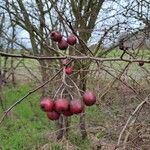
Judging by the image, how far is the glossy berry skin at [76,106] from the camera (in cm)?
174

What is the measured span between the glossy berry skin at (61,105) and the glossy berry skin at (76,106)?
20mm

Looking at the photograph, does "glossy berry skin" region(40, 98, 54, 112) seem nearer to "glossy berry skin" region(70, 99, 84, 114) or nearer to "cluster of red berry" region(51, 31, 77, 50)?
"glossy berry skin" region(70, 99, 84, 114)

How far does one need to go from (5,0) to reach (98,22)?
1563 millimetres

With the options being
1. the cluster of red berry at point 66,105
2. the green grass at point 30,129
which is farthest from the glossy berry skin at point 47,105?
the green grass at point 30,129

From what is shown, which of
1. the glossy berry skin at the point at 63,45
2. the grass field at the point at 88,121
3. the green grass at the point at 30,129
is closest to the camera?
the glossy berry skin at the point at 63,45

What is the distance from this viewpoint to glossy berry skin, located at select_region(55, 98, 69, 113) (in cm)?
174

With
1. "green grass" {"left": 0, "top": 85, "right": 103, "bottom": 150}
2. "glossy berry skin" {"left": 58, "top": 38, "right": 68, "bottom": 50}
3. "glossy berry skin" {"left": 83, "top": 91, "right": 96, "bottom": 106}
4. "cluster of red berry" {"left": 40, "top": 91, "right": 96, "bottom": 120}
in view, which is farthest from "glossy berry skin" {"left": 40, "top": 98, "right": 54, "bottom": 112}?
"green grass" {"left": 0, "top": 85, "right": 103, "bottom": 150}

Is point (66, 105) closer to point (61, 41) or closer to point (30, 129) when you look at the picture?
point (61, 41)

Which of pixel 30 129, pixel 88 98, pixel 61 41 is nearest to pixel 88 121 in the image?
pixel 30 129

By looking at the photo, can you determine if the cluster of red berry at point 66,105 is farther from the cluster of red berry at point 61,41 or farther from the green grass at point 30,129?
the green grass at point 30,129

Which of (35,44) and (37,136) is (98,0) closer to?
(35,44)

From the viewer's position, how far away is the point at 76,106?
1750 mm

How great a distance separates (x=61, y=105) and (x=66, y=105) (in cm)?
2

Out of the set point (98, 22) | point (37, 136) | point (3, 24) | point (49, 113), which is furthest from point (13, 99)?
point (49, 113)
